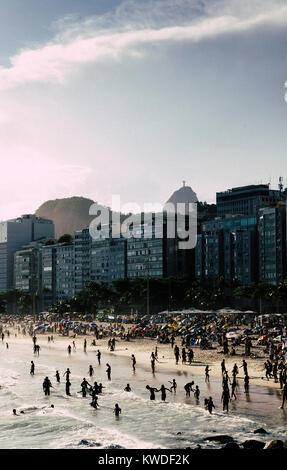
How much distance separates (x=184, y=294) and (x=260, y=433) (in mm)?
135156

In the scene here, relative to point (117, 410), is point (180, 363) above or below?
below

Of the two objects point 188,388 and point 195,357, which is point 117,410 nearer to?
point 188,388

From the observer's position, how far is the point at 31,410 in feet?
140

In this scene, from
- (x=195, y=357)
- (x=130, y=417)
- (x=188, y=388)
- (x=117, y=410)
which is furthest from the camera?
(x=195, y=357)
